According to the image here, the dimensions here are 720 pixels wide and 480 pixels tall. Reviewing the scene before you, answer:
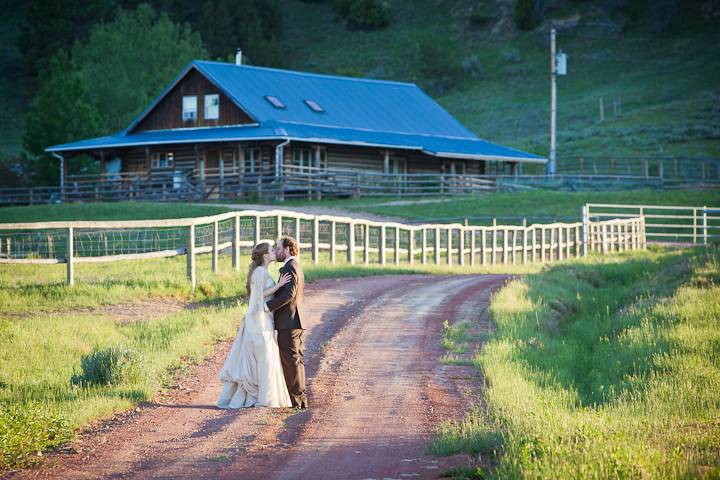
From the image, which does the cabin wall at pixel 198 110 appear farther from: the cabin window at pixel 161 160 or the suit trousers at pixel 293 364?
the suit trousers at pixel 293 364

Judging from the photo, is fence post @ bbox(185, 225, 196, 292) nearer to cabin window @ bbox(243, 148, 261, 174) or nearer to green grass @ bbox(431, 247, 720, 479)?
green grass @ bbox(431, 247, 720, 479)

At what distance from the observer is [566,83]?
100125 mm

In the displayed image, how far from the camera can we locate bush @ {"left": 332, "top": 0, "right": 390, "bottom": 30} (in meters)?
124

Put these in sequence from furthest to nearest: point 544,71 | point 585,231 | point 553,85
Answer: point 544,71 → point 553,85 → point 585,231

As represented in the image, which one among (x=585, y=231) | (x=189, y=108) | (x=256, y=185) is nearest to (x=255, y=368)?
(x=585, y=231)

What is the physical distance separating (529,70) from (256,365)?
95603 millimetres

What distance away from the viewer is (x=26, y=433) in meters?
10.1

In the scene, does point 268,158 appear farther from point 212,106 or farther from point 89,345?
point 89,345

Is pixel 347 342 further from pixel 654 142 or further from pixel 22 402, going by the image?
pixel 654 142

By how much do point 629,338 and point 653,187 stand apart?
4206cm

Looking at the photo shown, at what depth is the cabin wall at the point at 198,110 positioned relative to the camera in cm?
5184

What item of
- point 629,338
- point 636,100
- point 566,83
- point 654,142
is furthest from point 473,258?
point 566,83

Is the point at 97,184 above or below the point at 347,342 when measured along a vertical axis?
above

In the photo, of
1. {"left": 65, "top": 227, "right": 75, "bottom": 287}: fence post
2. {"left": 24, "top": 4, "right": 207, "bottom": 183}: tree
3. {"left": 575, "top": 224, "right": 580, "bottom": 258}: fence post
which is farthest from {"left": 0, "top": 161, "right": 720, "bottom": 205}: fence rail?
{"left": 65, "top": 227, "right": 75, "bottom": 287}: fence post
